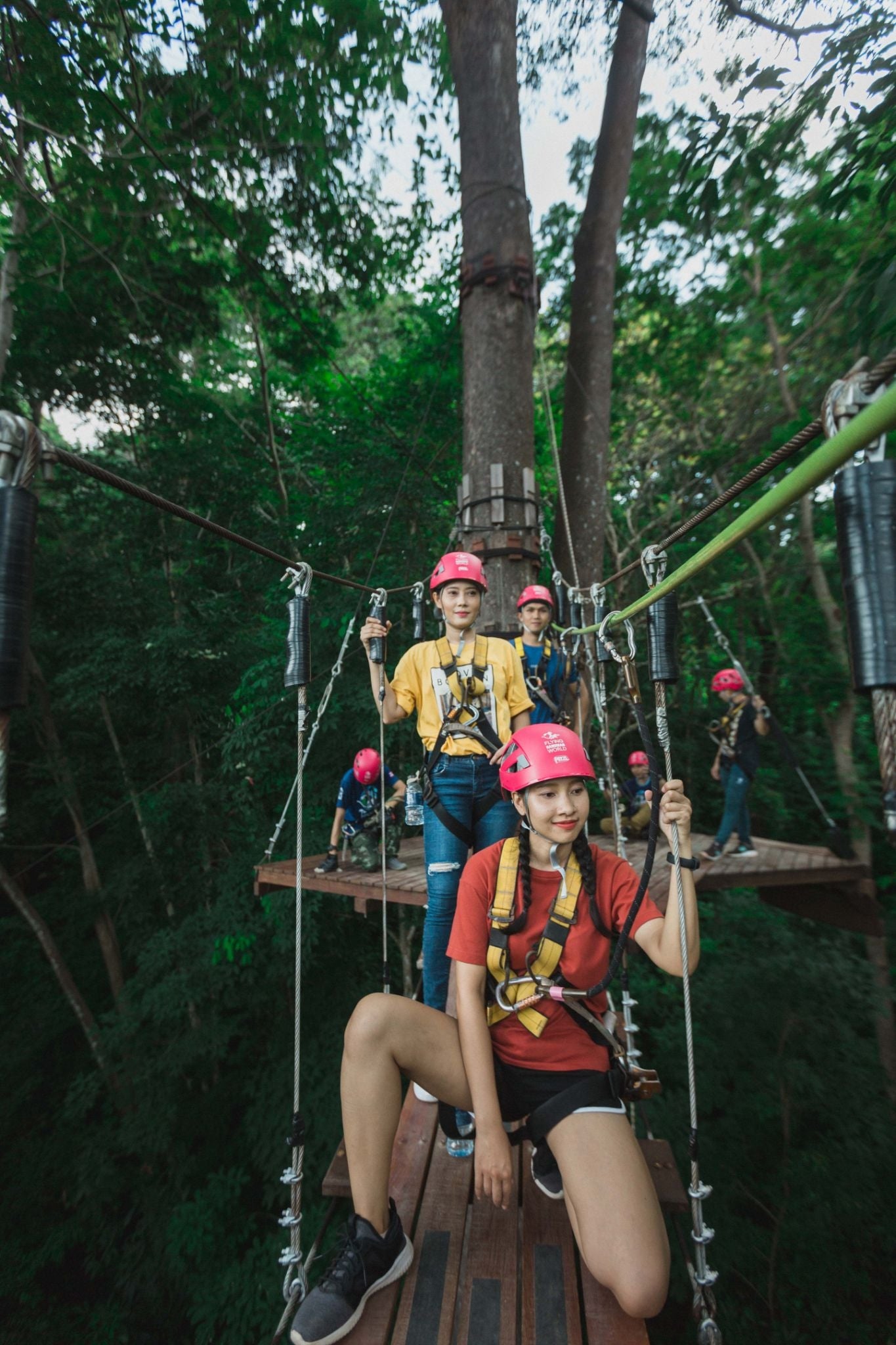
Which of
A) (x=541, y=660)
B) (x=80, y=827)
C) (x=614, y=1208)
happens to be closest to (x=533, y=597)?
(x=541, y=660)

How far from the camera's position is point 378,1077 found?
1.59 meters

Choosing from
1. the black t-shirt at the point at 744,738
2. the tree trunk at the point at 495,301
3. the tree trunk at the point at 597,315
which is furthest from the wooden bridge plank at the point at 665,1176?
the tree trunk at the point at 597,315

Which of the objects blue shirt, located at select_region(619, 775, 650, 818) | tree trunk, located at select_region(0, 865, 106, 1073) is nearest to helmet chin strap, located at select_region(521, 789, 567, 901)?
blue shirt, located at select_region(619, 775, 650, 818)

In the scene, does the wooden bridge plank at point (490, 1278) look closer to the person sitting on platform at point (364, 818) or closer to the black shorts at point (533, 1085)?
the black shorts at point (533, 1085)

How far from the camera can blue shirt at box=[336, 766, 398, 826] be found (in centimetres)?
454

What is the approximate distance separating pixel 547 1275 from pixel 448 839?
1223 millimetres

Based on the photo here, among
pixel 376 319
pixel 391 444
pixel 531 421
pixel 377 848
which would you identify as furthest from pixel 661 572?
pixel 376 319

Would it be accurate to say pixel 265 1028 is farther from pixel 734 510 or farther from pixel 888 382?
pixel 888 382

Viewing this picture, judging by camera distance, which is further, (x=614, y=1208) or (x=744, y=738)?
(x=744, y=738)

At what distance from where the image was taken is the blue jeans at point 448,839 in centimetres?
237

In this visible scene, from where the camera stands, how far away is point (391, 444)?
6.35 meters

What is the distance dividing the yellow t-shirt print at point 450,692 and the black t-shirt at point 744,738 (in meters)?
2.86

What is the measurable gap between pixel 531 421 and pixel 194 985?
5.95 m

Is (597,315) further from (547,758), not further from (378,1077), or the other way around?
(378,1077)
